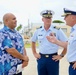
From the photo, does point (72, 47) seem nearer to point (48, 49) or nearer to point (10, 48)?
point (10, 48)

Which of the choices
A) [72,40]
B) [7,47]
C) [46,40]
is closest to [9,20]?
[7,47]

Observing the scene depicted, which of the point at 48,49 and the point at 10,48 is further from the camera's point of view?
the point at 48,49

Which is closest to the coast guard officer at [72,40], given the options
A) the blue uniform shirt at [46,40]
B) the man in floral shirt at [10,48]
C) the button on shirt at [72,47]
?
Result: the button on shirt at [72,47]

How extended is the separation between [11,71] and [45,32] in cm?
124

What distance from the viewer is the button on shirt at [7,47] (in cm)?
441

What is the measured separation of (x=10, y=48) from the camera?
4.42 m

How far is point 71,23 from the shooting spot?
4234mm

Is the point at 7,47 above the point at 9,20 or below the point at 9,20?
below

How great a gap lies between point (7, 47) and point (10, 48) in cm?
5

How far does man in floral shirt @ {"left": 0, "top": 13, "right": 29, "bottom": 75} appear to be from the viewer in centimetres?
442

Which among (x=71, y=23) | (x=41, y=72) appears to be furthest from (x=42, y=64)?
(x=71, y=23)

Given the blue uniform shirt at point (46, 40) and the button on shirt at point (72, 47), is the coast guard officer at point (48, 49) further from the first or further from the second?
the button on shirt at point (72, 47)

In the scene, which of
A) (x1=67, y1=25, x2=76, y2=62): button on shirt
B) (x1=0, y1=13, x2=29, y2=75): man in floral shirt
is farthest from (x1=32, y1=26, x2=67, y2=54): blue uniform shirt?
(x1=67, y1=25, x2=76, y2=62): button on shirt

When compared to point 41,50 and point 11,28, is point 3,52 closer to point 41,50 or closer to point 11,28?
point 11,28
